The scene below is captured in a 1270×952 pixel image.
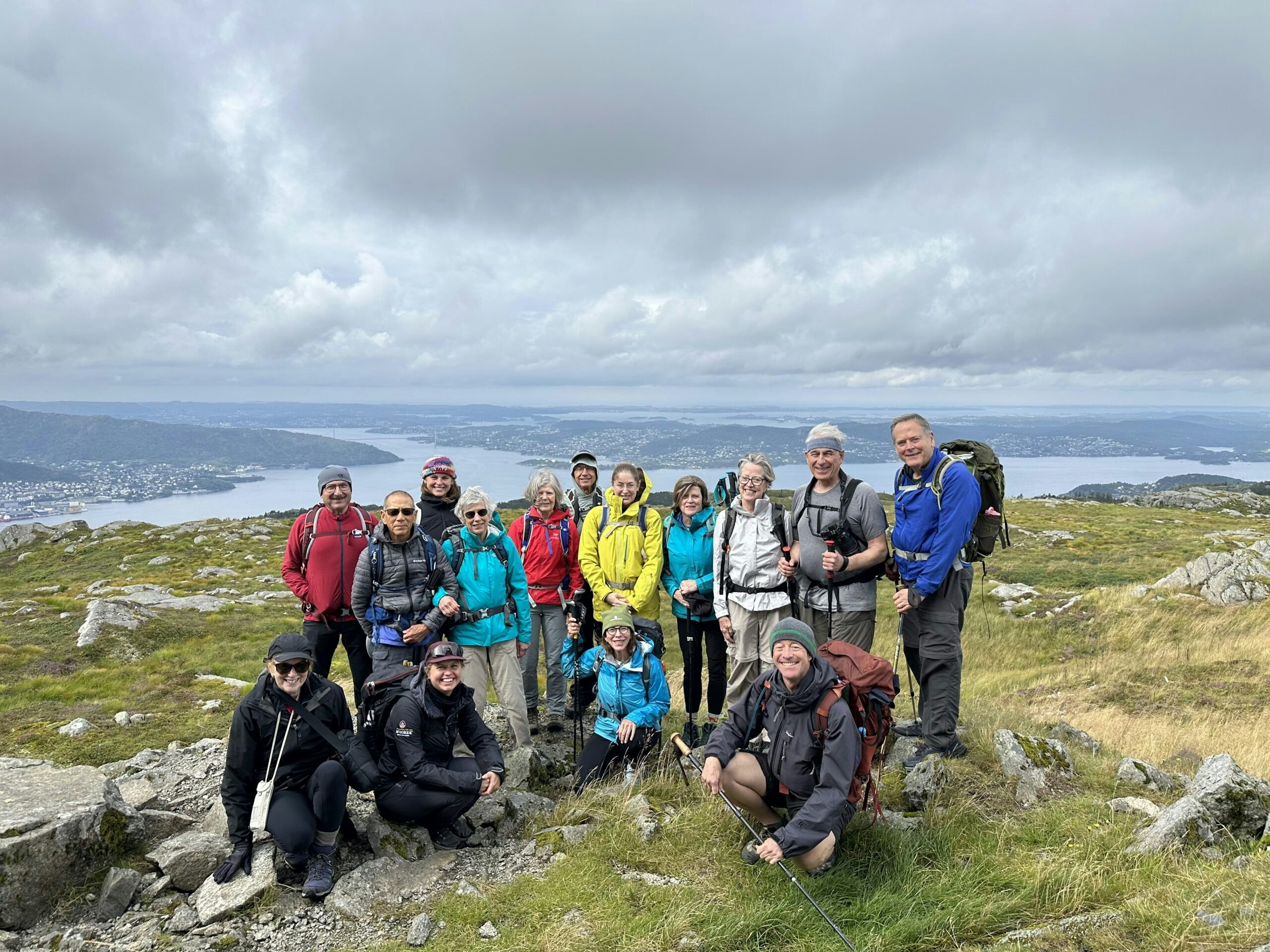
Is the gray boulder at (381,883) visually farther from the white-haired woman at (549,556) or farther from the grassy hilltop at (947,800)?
the white-haired woman at (549,556)

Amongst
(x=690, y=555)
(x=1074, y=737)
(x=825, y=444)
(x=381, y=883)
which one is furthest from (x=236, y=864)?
(x=1074, y=737)

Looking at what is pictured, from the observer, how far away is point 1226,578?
16938 millimetres

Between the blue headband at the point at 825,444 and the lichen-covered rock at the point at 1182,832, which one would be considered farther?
the blue headband at the point at 825,444

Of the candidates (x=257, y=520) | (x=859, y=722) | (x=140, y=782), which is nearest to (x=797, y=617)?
(x=859, y=722)

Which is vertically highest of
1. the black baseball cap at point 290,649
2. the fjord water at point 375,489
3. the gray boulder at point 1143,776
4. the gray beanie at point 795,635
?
the gray beanie at point 795,635

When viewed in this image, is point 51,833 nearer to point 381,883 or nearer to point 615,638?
point 381,883

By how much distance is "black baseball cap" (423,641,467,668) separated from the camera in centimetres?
586

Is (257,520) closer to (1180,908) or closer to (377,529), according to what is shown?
(377,529)

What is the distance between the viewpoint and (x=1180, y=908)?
4043 millimetres

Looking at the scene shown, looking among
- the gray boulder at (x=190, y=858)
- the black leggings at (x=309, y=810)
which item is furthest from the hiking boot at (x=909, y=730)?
the gray boulder at (x=190, y=858)

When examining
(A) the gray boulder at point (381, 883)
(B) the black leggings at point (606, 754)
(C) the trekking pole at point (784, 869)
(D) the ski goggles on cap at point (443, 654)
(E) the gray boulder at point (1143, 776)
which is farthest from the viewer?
(B) the black leggings at point (606, 754)

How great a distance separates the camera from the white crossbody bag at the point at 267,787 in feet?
17.3

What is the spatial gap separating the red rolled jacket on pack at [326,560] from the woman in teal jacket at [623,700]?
10.0ft

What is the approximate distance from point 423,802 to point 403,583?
224 centimetres
